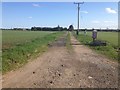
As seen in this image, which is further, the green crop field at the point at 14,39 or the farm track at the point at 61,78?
the green crop field at the point at 14,39

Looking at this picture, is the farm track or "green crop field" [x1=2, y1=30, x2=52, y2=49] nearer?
the farm track

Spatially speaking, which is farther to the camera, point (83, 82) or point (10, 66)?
point (10, 66)

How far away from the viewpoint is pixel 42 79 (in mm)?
9320

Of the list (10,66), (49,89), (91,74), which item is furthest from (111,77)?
(10,66)

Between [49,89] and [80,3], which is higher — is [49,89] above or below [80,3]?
below

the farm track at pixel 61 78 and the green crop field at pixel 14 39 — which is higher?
the green crop field at pixel 14 39

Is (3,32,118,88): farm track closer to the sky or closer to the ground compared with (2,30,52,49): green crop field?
closer to the ground

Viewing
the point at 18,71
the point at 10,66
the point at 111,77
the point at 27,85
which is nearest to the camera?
the point at 27,85

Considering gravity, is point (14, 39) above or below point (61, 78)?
above

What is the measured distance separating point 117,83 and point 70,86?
168 centimetres

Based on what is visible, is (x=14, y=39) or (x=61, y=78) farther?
(x=14, y=39)

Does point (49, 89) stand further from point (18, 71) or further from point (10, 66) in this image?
point (10, 66)

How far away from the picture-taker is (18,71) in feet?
36.1

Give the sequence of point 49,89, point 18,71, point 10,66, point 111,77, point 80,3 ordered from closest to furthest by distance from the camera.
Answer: point 49,89 < point 111,77 < point 18,71 < point 10,66 < point 80,3
